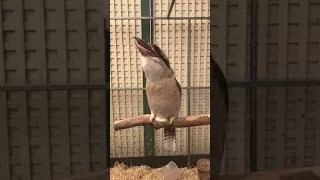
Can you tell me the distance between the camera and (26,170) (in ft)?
2.48

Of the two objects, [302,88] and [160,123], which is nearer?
[302,88]

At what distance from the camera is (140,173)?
204cm

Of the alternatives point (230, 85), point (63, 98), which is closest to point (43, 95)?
point (63, 98)

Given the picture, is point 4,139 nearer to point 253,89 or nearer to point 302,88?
point 253,89

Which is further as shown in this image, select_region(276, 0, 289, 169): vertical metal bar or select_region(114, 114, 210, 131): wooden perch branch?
select_region(114, 114, 210, 131): wooden perch branch

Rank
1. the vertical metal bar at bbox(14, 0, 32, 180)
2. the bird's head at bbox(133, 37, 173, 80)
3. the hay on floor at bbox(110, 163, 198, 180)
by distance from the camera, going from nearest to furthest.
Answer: the vertical metal bar at bbox(14, 0, 32, 180) < the bird's head at bbox(133, 37, 173, 80) < the hay on floor at bbox(110, 163, 198, 180)

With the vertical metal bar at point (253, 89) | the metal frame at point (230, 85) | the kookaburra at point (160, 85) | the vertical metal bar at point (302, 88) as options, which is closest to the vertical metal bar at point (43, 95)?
the metal frame at point (230, 85)

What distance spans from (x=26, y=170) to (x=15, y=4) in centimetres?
39

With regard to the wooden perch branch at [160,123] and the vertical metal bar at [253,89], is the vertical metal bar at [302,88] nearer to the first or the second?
the vertical metal bar at [253,89]

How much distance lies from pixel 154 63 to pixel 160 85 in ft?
0.38

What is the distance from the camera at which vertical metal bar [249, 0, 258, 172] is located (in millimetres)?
769

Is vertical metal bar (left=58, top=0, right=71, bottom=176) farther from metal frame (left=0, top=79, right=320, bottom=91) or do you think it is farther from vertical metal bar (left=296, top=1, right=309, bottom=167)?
vertical metal bar (left=296, top=1, right=309, bottom=167)

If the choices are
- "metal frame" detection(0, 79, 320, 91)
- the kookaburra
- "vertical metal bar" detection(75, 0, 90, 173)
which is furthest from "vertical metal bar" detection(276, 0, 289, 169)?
the kookaburra

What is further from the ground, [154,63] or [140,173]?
[154,63]
